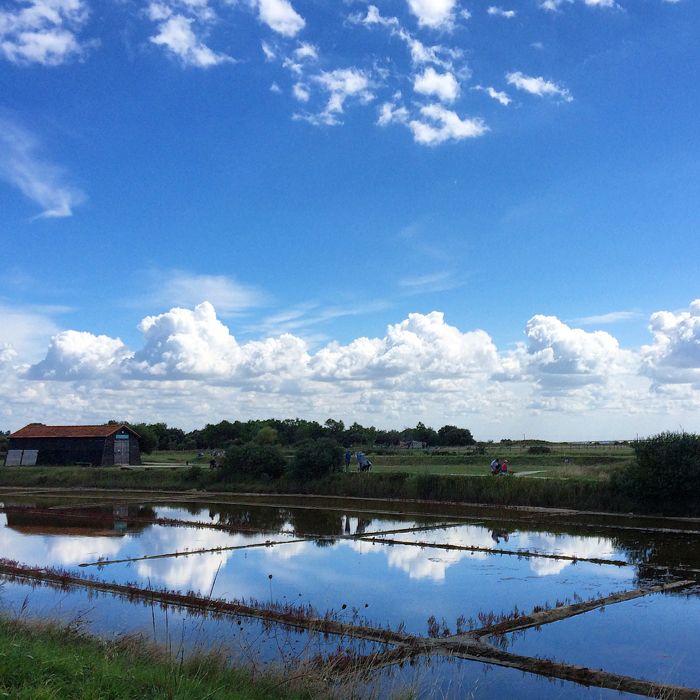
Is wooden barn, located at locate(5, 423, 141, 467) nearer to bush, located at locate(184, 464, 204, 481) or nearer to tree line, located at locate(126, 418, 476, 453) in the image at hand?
Answer: bush, located at locate(184, 464, 204, 481)

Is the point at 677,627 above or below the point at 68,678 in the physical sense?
below

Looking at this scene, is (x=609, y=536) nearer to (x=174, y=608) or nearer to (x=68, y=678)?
(x=174, y=608)

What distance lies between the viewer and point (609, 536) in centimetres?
2125

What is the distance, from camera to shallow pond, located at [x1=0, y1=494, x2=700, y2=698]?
9.26m

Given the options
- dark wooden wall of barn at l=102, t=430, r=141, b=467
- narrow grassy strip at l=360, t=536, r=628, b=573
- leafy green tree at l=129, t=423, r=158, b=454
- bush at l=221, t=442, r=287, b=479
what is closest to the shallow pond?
narrow grassy strip at l=360, t=536, r=628, b=573

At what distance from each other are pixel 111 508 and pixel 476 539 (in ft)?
57.5

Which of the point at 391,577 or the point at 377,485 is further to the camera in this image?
the point at 377,485

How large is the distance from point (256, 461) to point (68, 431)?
829 inches

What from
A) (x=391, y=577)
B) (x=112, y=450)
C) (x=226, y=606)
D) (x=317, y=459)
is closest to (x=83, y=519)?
(x=317, y=459)

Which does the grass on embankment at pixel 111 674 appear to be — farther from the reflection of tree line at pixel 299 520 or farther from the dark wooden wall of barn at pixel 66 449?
the dark wooden wall of barn at pixel 66 449

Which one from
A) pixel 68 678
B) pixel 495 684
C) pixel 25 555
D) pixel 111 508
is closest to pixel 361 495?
pixel 111 508

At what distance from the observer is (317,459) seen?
37375 millimetres

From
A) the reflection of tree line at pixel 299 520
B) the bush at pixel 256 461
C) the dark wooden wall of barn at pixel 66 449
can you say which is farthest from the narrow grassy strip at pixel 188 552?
the dark wooden wall of barn at pixel 66 449

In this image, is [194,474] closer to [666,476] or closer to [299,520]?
[299,520]
